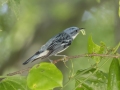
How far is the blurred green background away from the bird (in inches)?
14.6

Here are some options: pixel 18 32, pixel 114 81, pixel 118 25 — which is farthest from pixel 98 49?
pixel 18 32

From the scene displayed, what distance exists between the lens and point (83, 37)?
1704 mm

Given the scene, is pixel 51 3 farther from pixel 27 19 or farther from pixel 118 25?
pixel 118 25

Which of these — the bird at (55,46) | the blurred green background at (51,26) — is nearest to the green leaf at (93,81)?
the bird at (55,46)

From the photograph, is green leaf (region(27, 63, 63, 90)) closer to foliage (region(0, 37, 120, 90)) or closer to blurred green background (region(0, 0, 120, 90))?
foliage (region(0, 37, 120, 90))

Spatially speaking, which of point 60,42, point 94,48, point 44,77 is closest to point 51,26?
point 60,42

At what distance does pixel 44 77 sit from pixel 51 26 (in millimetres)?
896

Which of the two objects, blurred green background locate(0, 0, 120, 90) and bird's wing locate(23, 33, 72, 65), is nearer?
bird's wing locate(23, 33, 72, 65)

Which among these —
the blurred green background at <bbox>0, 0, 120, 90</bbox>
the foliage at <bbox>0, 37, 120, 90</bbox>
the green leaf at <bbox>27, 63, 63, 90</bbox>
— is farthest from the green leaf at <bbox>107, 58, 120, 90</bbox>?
the blurred green background at <bbox>0, 0, 120, 90</bbox>

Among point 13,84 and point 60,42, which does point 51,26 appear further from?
point 13,84

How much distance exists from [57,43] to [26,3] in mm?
977

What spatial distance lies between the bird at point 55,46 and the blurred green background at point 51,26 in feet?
1.22

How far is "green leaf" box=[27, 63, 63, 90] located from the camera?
61 centimetres

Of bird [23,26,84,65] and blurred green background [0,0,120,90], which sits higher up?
blurred green background [0,0,120,90]
